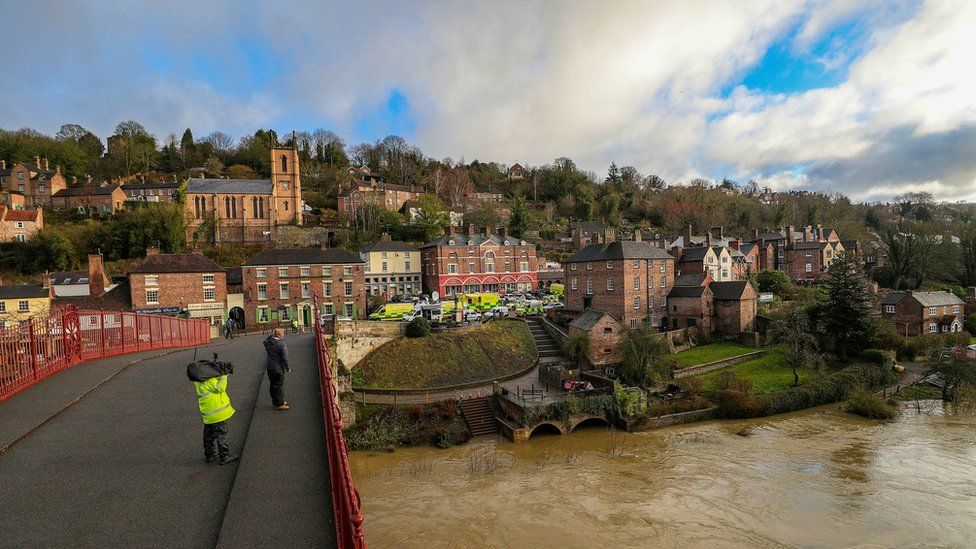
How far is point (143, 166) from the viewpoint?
2657 inches

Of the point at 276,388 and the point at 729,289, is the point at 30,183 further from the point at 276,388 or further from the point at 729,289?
the point at 729,289

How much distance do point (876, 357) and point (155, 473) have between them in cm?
3752

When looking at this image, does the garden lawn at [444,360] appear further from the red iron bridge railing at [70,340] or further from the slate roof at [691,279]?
the slate roof at [691,279]

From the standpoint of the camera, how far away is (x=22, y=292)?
31266mm

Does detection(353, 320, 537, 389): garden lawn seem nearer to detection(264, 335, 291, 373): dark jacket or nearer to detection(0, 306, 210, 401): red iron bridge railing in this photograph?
detection(0, 306, 210, 401): red iron bridge railing

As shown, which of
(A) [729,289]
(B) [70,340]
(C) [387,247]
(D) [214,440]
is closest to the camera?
(D) [214,440]

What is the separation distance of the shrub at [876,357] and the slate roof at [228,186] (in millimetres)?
55601

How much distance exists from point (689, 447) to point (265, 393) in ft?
65.5

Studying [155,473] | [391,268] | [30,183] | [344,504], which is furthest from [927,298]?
[30,183]

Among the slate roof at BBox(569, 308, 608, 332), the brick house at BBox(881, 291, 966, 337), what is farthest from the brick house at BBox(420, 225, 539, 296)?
the brick house at BBox(881, 291, 966, 337)

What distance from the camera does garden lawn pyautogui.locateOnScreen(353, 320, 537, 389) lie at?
2775 cm

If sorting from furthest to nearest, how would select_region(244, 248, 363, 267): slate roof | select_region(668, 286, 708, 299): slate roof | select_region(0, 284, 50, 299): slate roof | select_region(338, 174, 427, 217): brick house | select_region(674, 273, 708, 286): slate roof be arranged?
select_region(338, 174, 427, 217): brick house, select_region(674, 273, 708, 286): slate roof, select_region(244, 248, 363, 267): slate roof, select_region(668, 286, 708, 299): slate roof, select_region(0, 284, 50, 299): slate roof

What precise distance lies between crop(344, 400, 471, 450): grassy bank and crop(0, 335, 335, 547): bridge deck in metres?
15.0

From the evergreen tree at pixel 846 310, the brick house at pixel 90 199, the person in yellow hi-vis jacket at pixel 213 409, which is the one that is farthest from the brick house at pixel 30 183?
the evergreen tree at pixel 846 310
